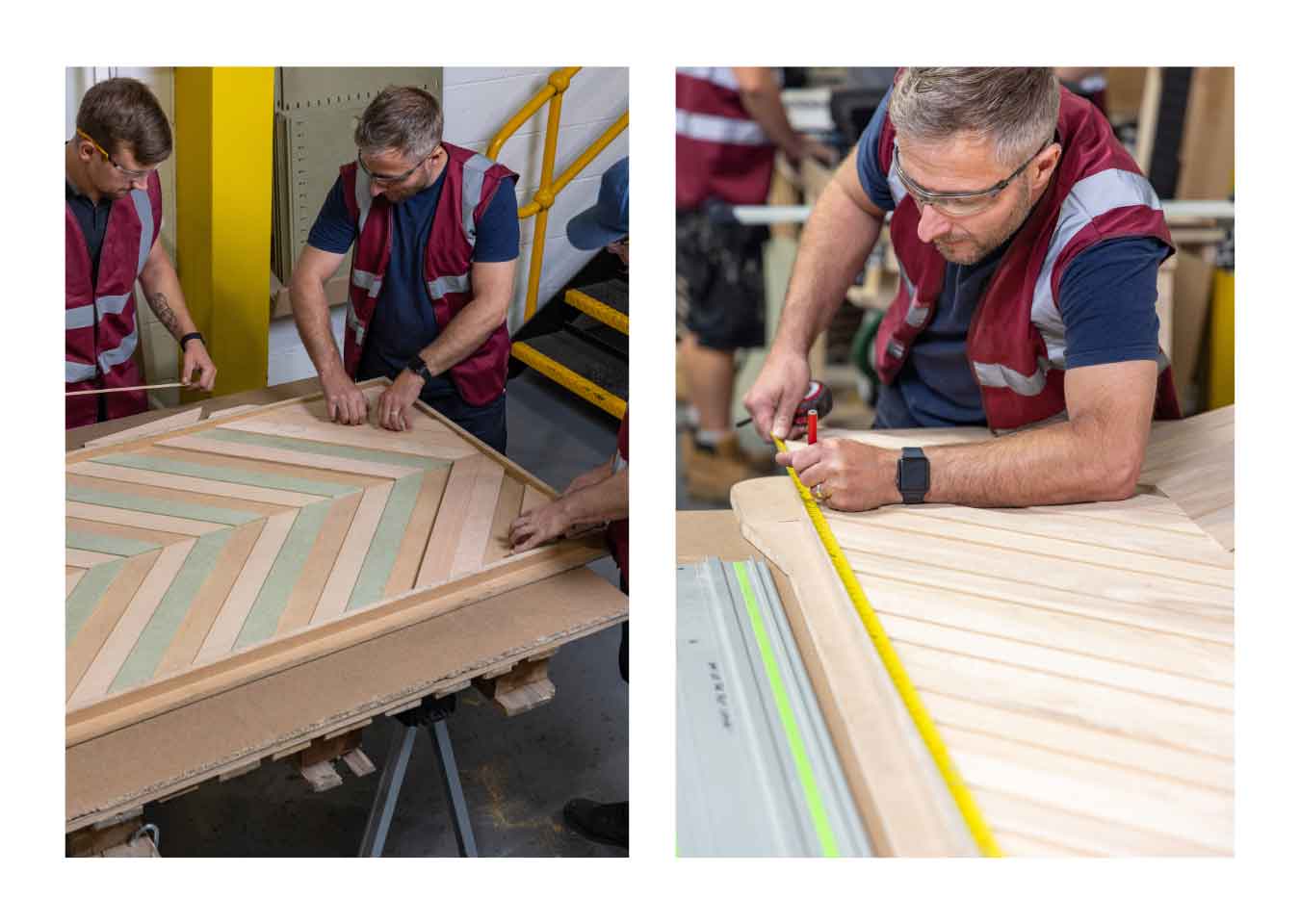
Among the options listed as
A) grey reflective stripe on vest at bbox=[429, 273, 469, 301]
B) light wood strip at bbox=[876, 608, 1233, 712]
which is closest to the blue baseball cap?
grey reflective stripe on vest at bbox=[429, 273, 469, 301]

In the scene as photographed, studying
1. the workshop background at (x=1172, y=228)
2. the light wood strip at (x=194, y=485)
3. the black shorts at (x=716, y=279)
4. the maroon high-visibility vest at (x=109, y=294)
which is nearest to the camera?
the maroon high-visibility vest at (x=109, y=294)

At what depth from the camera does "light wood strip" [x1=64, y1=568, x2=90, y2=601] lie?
2622 mm

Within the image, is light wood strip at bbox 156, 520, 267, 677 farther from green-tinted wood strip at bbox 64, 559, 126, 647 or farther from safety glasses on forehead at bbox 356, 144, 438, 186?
safety glasses on forehead at bbox 356, 144, 438, 186

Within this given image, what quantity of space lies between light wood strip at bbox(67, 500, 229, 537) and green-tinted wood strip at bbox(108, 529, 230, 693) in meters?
0.04

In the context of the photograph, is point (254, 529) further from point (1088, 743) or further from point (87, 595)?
point (1088, 743)

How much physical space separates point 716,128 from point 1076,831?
9.42 feet

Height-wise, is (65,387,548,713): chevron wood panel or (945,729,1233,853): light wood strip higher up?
(65,387,548,713): chevron wood panel

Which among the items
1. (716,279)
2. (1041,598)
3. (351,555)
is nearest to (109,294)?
(351,555)

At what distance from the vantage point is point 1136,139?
6035 millimetres

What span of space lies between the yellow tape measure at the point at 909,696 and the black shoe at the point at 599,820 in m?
1.36

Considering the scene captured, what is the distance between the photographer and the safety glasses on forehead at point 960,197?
2.34 metres

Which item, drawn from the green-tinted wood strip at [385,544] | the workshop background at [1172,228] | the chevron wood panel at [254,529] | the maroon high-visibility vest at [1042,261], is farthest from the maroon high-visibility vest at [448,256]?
the workshop background at [1172,228]

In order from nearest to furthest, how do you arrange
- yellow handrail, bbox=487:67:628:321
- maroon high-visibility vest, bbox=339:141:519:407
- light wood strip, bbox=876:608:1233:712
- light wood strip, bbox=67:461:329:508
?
light wood strip, bbox=876:608:1233:712 < yellow handrail, bbox=487:67:628:321 < light wood strip, bbox=67:461:329:508 < maroon high-visibility vest, bbox=339:141:519:407

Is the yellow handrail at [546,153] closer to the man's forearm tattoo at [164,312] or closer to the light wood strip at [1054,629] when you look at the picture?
the man's forearm tattoo at [164,312]
